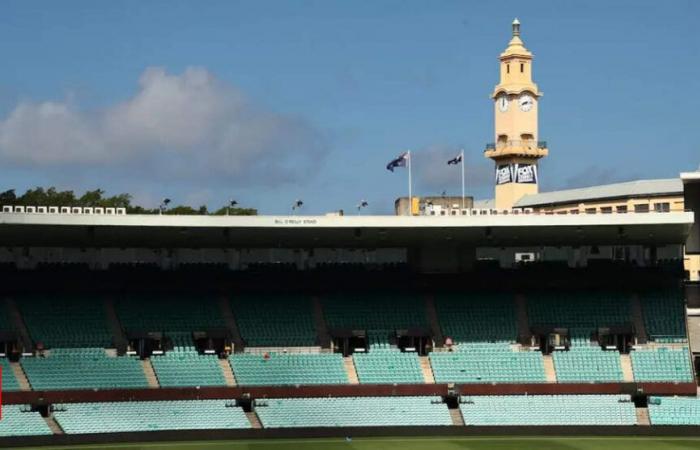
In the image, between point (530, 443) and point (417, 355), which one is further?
point (417, 355)

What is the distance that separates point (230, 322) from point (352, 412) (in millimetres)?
11991

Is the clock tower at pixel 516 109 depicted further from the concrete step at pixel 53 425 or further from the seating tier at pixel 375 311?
the concrete step at pixel 53 425

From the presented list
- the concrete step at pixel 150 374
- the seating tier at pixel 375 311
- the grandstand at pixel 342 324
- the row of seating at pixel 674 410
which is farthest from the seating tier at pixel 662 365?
the concrete step at pixel 150 374

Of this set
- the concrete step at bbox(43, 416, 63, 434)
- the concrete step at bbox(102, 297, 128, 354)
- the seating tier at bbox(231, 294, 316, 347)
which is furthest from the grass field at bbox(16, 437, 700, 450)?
the seating tier at bbox(231, 294, 316, 347)

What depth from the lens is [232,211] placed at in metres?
143

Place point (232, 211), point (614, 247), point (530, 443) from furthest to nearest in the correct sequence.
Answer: point (232, 211) → point (614, 247) → point (530, 443)

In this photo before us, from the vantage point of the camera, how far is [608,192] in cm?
12644

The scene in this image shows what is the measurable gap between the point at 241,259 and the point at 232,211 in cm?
5520

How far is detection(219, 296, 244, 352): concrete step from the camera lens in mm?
83562

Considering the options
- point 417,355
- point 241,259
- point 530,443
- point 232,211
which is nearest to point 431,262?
point 417,355

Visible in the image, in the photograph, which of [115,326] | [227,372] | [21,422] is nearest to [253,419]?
[227,372]

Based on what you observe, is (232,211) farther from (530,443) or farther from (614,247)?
(530,443)

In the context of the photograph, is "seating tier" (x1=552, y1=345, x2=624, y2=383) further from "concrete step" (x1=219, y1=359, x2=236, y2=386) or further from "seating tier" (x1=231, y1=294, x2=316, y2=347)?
"concrete step" (x1=219, y1=359, x2=236, y2=386)

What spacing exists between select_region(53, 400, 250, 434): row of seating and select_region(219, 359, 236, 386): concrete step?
1888 millimetres
